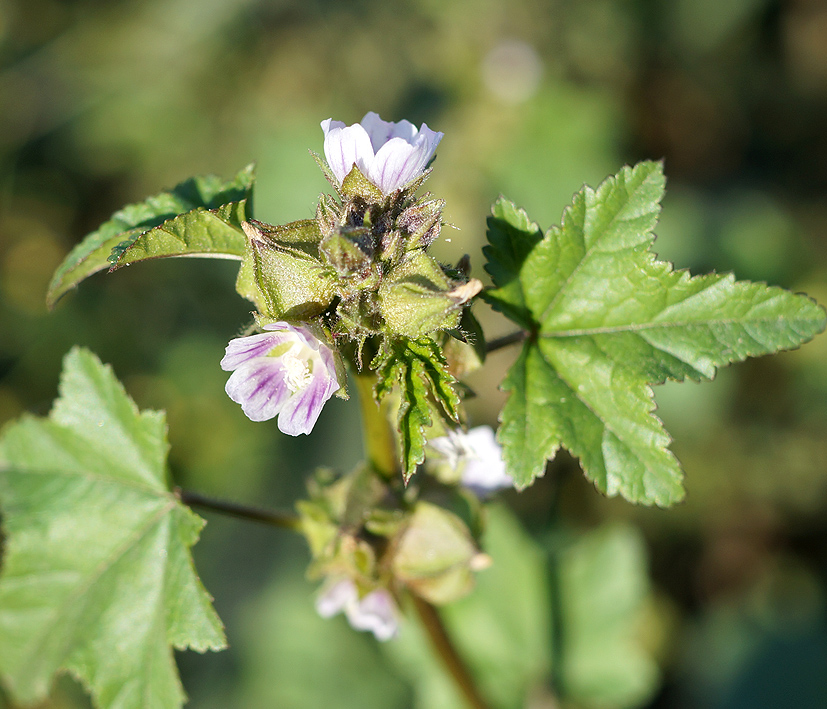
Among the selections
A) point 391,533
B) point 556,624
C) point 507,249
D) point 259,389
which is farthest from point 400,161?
point 556,624

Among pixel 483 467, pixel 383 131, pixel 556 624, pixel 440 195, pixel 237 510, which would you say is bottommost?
pixel 556 624

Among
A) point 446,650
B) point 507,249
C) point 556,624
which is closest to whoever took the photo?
point 507,249

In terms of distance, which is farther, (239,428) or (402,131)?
(239,428)

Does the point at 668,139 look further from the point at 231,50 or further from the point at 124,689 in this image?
the point at 124,689

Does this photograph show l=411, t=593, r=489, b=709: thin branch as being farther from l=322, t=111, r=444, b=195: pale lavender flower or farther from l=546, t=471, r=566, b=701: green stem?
l=322, t=111, r=444, b=195: pale lavender flower

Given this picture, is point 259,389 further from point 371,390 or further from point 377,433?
point 377,433

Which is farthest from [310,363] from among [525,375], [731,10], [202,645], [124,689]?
[731,10]

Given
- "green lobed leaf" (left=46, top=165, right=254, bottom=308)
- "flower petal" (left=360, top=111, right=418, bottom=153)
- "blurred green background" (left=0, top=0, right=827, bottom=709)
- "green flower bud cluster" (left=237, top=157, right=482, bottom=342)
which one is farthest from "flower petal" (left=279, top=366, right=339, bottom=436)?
"blurred green background" (left=0, top=0, right=827, bottom=709)
